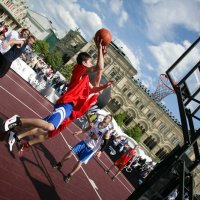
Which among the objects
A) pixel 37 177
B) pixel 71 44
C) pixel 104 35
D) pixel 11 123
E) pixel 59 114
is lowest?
pixel 37 177

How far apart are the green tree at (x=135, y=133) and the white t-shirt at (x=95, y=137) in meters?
56.9

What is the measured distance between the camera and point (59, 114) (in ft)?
20.6

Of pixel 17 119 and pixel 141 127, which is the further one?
pixel 141 127

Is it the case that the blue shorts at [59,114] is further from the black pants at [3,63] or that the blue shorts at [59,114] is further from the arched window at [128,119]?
the arched window at [128,119]

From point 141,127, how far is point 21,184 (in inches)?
2670

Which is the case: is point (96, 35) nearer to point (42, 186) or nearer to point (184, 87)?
point (184, 87)

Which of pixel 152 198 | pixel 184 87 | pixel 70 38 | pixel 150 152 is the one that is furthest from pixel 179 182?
pixel 70 38

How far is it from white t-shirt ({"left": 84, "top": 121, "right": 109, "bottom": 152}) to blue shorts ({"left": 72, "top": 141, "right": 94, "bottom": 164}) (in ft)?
0.51

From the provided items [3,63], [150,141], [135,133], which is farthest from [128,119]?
[3,63]

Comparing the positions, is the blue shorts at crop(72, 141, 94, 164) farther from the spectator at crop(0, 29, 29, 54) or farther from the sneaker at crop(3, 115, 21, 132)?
the spectator at crop(0, 29, 29, 54)

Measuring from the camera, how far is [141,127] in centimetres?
7262

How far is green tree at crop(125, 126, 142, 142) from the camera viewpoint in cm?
6612

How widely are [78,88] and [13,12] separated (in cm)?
8085

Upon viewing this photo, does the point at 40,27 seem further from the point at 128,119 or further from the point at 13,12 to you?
the point at 128,119
